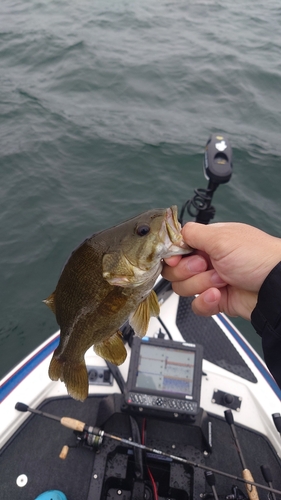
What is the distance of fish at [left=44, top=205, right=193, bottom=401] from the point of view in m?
1.89

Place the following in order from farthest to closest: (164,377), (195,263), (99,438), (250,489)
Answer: (164,377), (99,438), (250,489), (195,263)

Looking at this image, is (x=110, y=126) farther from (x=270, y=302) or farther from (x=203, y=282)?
(x=270, y=302)

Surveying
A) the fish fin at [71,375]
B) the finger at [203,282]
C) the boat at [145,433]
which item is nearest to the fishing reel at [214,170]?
the boat at [145,433]

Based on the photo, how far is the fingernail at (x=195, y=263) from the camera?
93.0 inches

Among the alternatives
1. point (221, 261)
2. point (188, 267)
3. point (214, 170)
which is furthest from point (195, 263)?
point (214, 170)

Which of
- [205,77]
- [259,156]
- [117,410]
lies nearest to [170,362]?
[117,410]

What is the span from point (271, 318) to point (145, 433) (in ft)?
6.47

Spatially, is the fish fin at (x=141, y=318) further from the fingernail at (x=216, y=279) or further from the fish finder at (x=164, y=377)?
the fish finder at (x=164, y=377)

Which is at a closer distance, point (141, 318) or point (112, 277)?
point (112, 277)

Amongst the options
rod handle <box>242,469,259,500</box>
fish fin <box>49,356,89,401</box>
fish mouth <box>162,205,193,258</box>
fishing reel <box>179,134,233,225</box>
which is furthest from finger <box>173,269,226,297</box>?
fishing reel <box>179,134,233,225</box>

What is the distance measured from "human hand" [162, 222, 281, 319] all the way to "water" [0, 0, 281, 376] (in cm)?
330

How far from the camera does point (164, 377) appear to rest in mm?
3271

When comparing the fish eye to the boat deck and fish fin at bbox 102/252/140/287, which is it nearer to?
fish fin at bbox 102/252/140/287

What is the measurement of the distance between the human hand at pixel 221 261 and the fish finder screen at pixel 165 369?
964 millimetres
